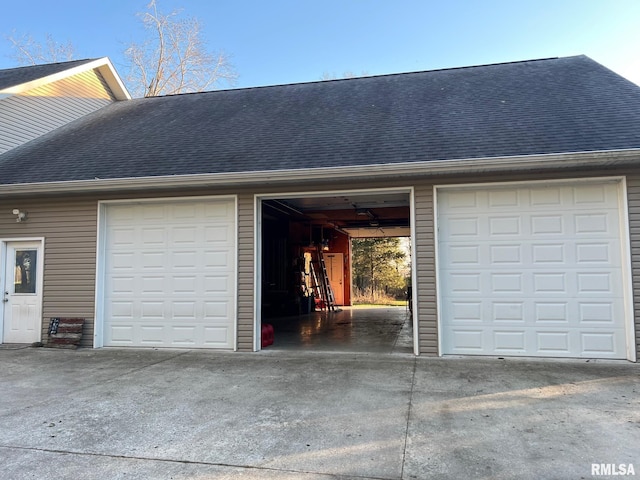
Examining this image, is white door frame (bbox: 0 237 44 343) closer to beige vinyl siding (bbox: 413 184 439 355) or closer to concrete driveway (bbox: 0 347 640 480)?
concrete driveway (bbox: 0 347 640 480)

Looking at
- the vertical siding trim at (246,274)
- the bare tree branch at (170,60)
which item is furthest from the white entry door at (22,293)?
the bare tree branch at (170,60)

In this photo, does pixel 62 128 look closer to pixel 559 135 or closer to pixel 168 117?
pixel 168 117

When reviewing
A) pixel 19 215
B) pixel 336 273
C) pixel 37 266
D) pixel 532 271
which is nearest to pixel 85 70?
pixel 19 215

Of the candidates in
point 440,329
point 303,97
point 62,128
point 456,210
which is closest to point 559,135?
point 456,210

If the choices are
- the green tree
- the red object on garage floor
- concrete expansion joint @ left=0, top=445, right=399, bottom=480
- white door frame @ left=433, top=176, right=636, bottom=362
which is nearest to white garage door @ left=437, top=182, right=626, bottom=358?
white door frame @ left=433, top=176, right=636, bottom=362

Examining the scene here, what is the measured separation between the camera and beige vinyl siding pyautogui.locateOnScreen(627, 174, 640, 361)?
5.72 metres

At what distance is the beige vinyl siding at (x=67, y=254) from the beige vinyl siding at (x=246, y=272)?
2.67m

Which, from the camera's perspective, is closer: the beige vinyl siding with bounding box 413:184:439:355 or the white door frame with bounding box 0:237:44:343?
the beige vinyl siding with bounding box 413:184:439:355

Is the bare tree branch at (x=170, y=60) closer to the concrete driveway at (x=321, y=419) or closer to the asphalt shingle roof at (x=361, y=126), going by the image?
the asphalt shingle roof at (x=361, y=126)

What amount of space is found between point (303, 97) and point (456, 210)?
5270mm

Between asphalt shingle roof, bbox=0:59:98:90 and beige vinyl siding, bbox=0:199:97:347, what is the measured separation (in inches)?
146

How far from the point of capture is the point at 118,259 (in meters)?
7.41

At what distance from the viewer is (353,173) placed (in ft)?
20.2

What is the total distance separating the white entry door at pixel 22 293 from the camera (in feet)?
24.8
